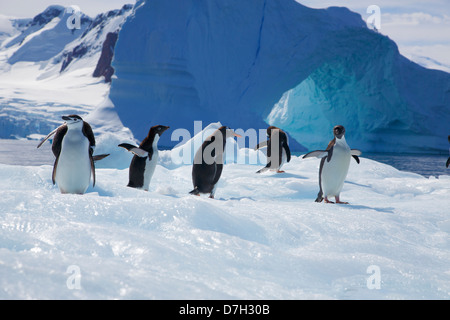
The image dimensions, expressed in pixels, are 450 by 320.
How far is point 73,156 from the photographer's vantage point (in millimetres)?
3357

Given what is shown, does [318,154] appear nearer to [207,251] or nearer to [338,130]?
[338,130]

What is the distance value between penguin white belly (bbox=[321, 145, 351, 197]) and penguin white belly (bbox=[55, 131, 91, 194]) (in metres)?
2.02

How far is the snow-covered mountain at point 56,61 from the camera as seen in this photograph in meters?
27.6

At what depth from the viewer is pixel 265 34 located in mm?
15445

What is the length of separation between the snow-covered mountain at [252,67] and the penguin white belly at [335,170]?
10707 mm

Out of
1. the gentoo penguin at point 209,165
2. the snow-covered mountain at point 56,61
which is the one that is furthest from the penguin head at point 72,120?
the snow-covered mountain at point 56,61

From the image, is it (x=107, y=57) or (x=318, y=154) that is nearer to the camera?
(x=318, y=154)

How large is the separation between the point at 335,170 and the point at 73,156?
2195 millimetres

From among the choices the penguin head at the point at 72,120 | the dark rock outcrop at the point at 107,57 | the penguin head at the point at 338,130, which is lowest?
the penguin head at the point at 338,130

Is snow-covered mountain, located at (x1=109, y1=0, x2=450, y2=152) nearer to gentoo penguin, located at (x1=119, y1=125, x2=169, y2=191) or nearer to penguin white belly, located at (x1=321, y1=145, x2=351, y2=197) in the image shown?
gentoo penguin, located at (x1=119, y1=125, x2=169, y2=191)

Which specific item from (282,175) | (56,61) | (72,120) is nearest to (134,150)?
(72,120)

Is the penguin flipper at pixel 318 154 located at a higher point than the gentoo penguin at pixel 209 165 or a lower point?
higher

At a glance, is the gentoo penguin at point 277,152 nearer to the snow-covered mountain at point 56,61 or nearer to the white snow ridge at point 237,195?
the white snow ridge at point 237,195
